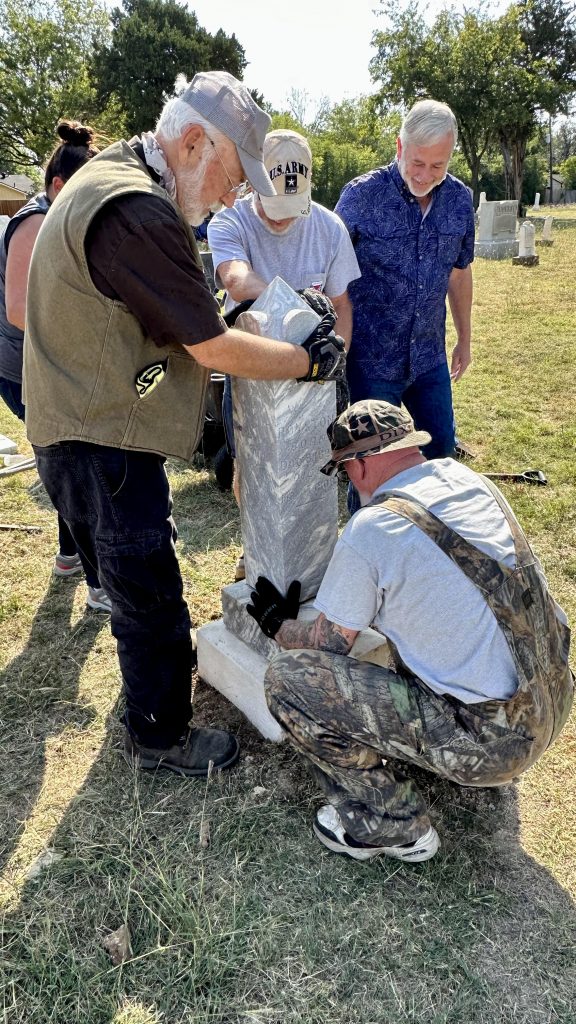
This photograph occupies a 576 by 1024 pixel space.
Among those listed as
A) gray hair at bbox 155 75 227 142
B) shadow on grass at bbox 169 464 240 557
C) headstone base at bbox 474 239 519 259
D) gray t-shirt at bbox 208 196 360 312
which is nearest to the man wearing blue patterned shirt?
gray t-shirt at bbox 208 196 360 312

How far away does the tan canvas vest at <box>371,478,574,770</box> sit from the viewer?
176 centimetres

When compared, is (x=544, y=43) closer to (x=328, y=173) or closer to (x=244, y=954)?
(x=328, y=173)

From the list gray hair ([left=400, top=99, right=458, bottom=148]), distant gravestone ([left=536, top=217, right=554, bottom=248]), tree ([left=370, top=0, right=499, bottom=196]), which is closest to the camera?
gray hair ([left=400, top=99, right=458, bottom=148])

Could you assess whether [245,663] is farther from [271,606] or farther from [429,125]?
[429,125]

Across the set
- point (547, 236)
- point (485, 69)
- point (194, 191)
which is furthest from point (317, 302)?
point (485, 69)

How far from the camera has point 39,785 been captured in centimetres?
248

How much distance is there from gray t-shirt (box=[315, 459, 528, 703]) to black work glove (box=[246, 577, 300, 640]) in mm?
533

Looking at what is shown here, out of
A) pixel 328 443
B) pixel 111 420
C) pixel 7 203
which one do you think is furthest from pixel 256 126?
pixel 7 203

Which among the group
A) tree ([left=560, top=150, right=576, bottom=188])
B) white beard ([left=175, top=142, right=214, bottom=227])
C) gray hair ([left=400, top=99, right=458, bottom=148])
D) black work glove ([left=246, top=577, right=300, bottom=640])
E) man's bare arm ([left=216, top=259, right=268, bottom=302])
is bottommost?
black work glove ([left=246, top=577, right=300, bottom=640])

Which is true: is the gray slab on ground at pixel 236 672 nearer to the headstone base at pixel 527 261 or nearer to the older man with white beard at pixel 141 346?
the older man with white beard at pixel 141 346

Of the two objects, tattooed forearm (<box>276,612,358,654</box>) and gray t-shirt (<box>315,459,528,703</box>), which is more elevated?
gray t-shirt (<box>315,459,528,703</box>)

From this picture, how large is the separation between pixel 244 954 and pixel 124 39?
3896cm

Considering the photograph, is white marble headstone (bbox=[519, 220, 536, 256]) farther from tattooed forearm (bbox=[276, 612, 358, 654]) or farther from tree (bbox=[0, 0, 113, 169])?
tree (bbox=[0, 0, 113, 169])

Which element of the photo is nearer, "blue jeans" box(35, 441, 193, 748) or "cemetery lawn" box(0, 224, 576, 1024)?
"cemetery lawn" box(0, 224, 576, 1024)
